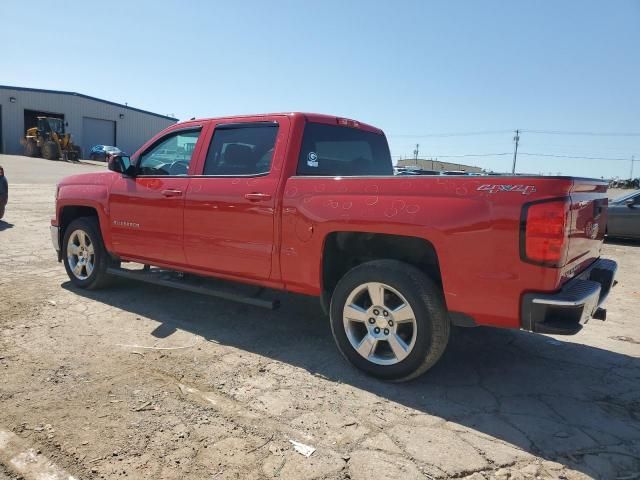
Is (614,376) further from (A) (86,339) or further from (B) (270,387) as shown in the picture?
(A) (86,339)

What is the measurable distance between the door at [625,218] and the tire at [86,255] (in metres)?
11.1

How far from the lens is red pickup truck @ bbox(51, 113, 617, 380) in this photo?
285cm

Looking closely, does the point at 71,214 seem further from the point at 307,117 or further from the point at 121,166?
the point at 307,117

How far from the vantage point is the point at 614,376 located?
12.3 feet

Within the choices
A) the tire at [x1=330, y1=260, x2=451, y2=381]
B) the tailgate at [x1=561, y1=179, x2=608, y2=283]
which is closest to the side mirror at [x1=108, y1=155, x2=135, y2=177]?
the tire at [x1=330, y1=260, x2=451, y2=381]

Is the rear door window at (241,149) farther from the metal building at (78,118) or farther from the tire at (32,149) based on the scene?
the metal building at (78,118)

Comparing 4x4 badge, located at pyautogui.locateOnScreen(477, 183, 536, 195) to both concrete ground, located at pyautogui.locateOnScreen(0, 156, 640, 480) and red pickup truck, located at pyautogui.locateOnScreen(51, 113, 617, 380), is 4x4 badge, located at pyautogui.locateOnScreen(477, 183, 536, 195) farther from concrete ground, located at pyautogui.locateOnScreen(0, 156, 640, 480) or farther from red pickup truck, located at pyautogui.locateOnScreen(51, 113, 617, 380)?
concrete ground, located at pyautogui.locateOnScreen(0, 156, 640, 480)

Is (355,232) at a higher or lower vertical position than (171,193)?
lower

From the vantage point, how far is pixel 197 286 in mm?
4613

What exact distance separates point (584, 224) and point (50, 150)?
4058 cm

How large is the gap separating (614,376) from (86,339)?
14.0ft

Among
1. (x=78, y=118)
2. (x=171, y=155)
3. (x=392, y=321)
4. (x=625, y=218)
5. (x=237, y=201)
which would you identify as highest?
(x=78, y=118)

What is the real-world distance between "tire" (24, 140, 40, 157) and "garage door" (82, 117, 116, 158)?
7925 millimetres

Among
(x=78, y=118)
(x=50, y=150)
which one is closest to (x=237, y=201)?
(x=50, y=150)
